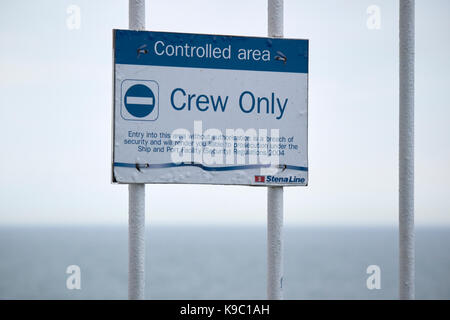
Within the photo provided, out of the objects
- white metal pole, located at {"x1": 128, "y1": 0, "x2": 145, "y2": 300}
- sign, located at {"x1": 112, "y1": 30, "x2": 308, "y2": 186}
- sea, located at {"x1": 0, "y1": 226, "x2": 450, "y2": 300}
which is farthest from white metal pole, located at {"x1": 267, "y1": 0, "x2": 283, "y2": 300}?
sea, located at {"x1": 0, "y1": 226, "x2": 450, "y2": 300}

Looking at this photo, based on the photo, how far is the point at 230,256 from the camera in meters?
104

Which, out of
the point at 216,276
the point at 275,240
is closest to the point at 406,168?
the point at 275,240

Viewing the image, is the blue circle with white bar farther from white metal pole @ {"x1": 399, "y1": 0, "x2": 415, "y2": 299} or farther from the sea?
the sea

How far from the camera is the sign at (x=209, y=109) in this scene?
4.68 metres

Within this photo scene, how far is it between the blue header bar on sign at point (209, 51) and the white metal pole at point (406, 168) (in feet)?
2.72

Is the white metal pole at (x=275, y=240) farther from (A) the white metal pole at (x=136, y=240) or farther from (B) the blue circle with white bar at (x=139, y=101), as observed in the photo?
(B) the blue circle with white bar at (x=139, y=101)

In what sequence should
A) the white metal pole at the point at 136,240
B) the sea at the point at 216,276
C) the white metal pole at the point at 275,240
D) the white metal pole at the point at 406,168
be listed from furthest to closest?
the sea at the point at 216,276, the white metal pole at the point at 406,168, the white metal pole at the point at 275,240, the white metal pole at the point at 136,240

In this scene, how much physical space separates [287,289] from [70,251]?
58217 mm

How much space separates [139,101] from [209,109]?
551 mm

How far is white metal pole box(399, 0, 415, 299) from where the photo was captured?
15.9 ft

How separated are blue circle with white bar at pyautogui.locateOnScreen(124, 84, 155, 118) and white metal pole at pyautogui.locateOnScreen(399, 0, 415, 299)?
204cm

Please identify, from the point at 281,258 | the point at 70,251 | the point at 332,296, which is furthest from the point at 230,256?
the point at 281,258

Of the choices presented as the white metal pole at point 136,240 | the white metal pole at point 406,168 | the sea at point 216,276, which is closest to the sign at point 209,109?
the white metal pole at point 136,240
